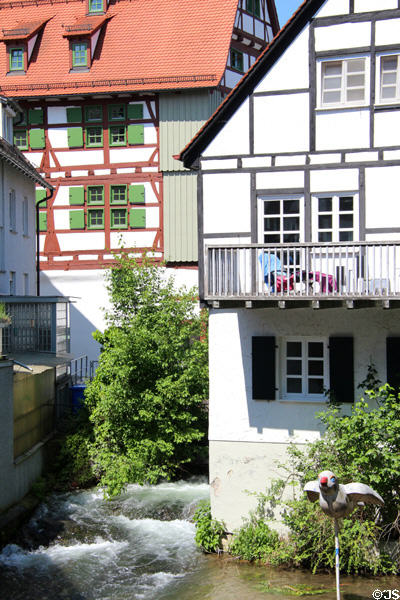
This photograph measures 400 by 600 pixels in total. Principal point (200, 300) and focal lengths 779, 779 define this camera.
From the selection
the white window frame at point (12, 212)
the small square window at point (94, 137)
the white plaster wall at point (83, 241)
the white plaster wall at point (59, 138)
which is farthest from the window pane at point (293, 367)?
the white plaster wall at point (59, 138)

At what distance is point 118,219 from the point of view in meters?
30.3

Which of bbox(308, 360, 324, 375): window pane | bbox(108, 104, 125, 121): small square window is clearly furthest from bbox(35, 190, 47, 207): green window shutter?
bbox(308, 360, 324, 375): window pane

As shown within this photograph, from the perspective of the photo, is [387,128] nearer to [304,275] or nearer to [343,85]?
[343,85]

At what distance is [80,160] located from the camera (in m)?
30.4

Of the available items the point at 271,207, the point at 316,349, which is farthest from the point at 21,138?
the point at 316,349

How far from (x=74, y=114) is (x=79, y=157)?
1.70 metres

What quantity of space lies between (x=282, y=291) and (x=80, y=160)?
18.6 metres

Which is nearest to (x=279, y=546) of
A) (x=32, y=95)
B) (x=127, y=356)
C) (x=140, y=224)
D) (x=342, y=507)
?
(x=342, y=507)

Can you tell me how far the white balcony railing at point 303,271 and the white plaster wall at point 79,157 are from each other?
16.9m

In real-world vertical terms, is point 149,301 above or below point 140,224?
below

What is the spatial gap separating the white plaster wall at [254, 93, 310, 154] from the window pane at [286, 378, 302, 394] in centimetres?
437

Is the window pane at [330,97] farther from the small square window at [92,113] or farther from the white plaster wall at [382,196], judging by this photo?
the small square window at [92,113]

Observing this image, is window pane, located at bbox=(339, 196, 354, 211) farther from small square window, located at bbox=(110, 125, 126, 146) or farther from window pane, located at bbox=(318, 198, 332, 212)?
small square window, located at bbox=(110, 125, 126, 146)

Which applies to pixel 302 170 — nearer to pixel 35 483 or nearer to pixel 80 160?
pixel 35 483
